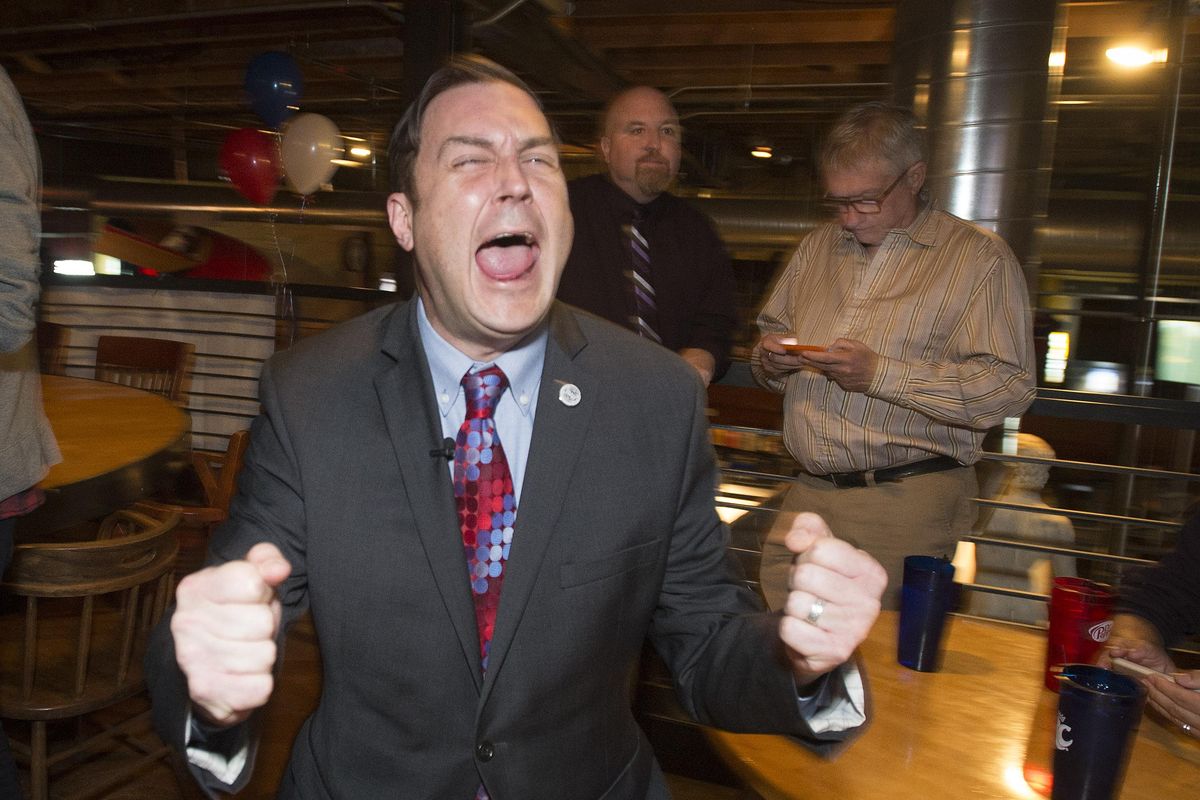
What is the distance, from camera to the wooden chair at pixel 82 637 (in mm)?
2150

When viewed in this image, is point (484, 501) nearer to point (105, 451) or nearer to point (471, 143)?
point (471, 143)

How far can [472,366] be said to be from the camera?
1441 mm

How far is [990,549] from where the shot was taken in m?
3.61

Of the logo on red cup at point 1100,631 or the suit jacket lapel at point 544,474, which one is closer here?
the suit jacket lapel at point 544,474

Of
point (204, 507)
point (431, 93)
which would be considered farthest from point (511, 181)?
point (204, 507)

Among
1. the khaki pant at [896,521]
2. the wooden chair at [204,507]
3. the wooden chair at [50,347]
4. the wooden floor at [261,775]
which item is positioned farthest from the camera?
the wooden chair at [50,347]

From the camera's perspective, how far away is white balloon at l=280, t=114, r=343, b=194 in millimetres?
6188

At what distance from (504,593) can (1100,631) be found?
0.93 m

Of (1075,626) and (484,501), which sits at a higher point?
(484,501)

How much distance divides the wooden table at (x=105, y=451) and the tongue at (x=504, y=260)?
1465 mm

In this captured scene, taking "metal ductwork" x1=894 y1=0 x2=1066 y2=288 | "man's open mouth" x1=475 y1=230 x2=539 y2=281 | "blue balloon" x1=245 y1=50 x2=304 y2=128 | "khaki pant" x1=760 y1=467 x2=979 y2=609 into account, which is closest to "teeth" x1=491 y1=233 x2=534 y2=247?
"man's open mouth" x1=475 y1=230 x2=539 y2=281

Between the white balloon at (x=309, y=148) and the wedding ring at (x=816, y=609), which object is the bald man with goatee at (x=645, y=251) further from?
the white balloon at (x=309, y=148)

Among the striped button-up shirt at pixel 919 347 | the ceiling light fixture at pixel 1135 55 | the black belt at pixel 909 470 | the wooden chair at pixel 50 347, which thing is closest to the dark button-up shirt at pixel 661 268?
the striped button-up shirt at pixel 919 347

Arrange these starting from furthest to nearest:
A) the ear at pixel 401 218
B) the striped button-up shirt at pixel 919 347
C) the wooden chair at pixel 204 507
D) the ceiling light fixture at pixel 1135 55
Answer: the ceiling light fixture at pixel 1135 55, the wooden chair at pixel 204 507, the striped button-up shirt at pixel 919 347, the ear at pixel 401 218
